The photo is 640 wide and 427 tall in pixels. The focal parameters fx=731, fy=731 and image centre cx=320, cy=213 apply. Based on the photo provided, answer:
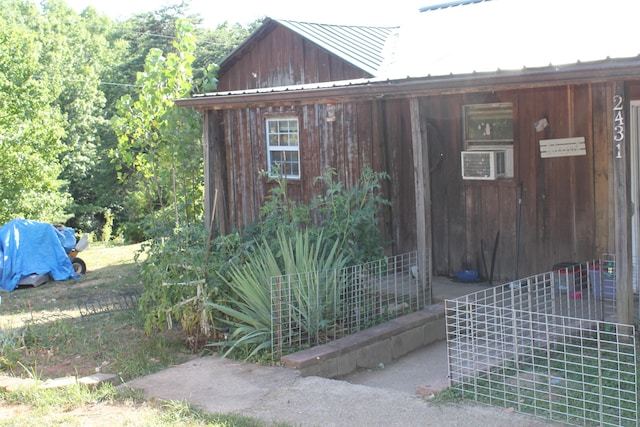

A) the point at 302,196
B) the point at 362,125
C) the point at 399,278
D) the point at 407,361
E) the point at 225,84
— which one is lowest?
the point at 407,361

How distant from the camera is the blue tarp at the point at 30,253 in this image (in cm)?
1239

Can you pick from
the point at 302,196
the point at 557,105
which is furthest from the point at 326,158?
the point at 557,105

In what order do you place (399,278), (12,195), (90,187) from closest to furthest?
(399,278) → (12,195) → (90,187)

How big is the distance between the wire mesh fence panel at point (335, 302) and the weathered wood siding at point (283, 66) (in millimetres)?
4364

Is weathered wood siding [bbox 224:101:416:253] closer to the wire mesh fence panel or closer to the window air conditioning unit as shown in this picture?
the window air conditioning unit

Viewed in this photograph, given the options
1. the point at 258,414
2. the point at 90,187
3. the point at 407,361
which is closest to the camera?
the point at 258,414

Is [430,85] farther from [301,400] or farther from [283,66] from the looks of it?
[283,66]

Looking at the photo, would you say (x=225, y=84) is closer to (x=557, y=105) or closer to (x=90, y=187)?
(x=557, y=105)

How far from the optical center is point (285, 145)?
1100 cm

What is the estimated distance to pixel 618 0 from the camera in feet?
28.4

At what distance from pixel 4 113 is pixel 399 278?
14721 millimetres

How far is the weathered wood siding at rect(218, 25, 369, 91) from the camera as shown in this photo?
11859 millimetres

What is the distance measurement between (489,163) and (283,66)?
5168 mm

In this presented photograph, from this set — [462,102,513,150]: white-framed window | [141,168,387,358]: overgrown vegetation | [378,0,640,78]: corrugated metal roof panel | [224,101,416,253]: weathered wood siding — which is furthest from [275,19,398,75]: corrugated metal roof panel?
[141,168,387,358]: overgrown vegetation
